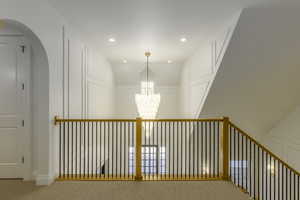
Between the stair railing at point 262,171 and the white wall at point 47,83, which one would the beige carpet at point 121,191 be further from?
the stair railing at point 262,171

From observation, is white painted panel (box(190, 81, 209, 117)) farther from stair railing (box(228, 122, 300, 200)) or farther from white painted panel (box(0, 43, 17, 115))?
white painted panel (box(0, 43, 17, 115))

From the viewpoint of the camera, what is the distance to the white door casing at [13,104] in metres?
3.18

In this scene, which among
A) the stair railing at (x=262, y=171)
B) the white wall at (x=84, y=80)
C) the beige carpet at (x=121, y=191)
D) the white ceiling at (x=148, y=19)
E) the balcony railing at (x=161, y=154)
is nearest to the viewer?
the beige carpet at (x=121, y=191)

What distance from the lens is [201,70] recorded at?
17.3 ft

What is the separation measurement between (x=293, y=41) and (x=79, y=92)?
14.7 feet

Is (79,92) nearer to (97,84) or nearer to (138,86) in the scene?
(97,84)

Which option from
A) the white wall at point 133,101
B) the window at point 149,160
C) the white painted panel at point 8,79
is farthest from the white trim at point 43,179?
the white wall at point 133,101

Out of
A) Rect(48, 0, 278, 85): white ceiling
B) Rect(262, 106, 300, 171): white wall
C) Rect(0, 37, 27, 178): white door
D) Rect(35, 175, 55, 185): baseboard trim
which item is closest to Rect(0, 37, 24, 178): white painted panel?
Rect(0, 37, 27, 178): white door

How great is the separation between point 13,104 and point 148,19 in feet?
9.28

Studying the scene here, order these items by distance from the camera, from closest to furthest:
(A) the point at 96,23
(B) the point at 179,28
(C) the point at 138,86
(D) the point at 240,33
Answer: (D) the point at 240,33 < (A) the point at 96,23 < (B) the point at 179,28 < (C) the point at 138,86

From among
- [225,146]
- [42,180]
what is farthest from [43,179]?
[225,146]

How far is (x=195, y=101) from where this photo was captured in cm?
571

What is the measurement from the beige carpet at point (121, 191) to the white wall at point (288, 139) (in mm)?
3257

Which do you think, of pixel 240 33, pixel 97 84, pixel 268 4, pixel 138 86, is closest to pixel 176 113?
pixel 138 86
